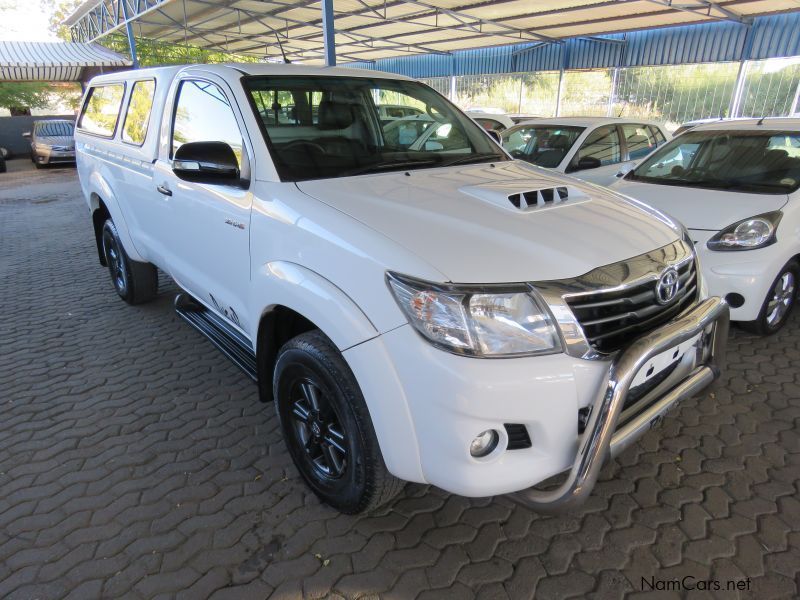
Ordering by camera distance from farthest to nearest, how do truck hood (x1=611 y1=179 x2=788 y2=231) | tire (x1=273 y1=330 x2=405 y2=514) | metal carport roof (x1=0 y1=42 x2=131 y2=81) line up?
metal carport roof (x1=0 y1=42 x2=131 y2=81), truck hood (x1=611 y1=179 x2=788 y2=231), tire (x1=273 y1=330 x2=405 y2=514)

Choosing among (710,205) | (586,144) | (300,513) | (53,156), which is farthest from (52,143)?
(710,205)

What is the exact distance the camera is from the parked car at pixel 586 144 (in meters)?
6.58

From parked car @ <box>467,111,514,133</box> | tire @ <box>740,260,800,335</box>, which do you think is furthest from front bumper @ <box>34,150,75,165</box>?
tire @ <box>740,260,800,335</box>

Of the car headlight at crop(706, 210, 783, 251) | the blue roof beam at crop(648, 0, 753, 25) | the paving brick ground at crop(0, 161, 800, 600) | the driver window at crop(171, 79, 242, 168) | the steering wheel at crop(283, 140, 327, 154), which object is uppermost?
the blue roof beam at crop(648, 0, 753, 25)

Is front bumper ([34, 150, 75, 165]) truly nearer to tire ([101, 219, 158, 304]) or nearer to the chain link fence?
the chain link fence

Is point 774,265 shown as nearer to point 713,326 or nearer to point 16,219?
point 713,326

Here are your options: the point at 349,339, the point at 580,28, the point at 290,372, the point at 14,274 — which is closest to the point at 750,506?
the point at 349,339

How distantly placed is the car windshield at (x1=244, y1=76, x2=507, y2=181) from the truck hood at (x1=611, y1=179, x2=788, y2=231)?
62.5 inches

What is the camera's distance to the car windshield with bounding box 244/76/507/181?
8.56ft

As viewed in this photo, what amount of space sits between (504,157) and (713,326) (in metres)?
1.61

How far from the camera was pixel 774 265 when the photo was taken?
12.3ft

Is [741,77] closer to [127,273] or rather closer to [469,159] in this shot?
[469,159]

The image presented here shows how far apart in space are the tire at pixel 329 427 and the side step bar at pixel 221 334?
1.26 ft

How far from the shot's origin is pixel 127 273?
4.78m
